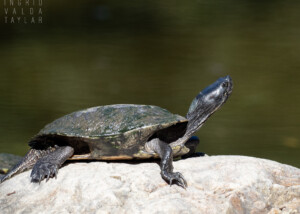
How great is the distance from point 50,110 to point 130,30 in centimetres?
74

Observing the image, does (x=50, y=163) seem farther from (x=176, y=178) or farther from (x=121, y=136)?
(x=176, y=178)

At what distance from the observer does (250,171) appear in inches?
62.7

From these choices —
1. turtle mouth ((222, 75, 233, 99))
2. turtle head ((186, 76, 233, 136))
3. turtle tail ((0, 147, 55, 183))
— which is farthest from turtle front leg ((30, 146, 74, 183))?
turtle mouth ((222, 75, 233, 99))

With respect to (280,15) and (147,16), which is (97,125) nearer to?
(147,16)

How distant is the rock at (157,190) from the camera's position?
56.8 inches

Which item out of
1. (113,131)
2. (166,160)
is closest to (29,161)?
(113,131)

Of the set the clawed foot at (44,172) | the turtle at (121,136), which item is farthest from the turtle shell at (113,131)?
the clawed foot at (44,172)

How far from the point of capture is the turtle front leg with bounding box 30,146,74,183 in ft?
5.21

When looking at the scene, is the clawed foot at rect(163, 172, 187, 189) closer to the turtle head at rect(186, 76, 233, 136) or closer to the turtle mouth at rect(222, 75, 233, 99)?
the turtle head at rect(186, 76, 233, 136)

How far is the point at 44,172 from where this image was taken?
159 centimetres

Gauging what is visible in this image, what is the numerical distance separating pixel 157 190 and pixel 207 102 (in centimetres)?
47

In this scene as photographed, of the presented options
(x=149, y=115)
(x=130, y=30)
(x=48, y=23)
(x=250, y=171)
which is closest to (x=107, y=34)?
(x=130, y=30)

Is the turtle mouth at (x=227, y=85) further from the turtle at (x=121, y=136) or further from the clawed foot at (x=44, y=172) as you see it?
the clawed foot at (x=44, y=172)

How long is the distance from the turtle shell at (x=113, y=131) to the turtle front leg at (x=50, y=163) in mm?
37
